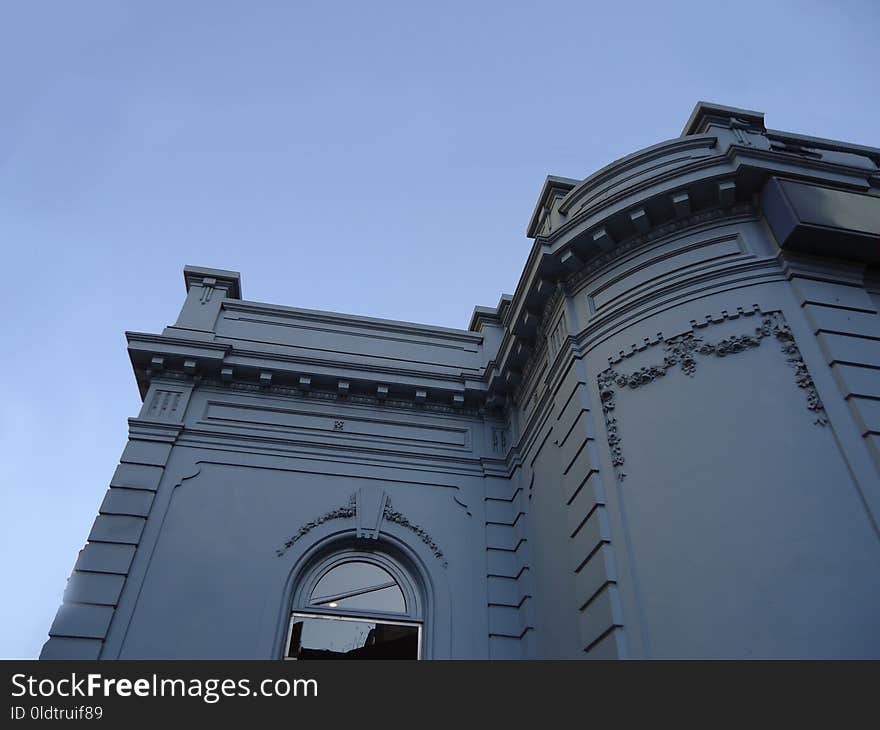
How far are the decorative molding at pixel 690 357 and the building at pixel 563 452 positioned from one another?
0.10ft

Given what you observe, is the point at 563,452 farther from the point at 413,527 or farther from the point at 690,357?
the point at 413,527

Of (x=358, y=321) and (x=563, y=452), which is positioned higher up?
(x=358, y=321)

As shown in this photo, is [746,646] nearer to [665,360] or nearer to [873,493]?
[873,493]

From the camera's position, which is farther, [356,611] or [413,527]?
[413,527]

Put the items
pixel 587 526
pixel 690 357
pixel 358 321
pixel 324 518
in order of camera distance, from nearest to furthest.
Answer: pixel 587 526
pixel 690 357
pixel 324 518
pixel 358 321

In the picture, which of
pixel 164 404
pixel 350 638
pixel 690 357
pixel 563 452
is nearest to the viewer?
pixel 690 357

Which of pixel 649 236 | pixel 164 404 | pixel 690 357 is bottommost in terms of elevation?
pixel 690 357

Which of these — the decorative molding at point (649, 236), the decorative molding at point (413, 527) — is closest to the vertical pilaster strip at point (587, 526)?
the decorative molding at point (649, 236)

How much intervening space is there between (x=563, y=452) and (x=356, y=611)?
4168mm

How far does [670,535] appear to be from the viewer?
293 inches

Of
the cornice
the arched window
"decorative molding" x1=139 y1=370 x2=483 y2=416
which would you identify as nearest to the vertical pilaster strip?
"decorative molding" x1=139 y1=370 x2=483 y2=416

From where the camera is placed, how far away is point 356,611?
33.9ft

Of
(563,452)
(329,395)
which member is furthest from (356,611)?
(563,452)
